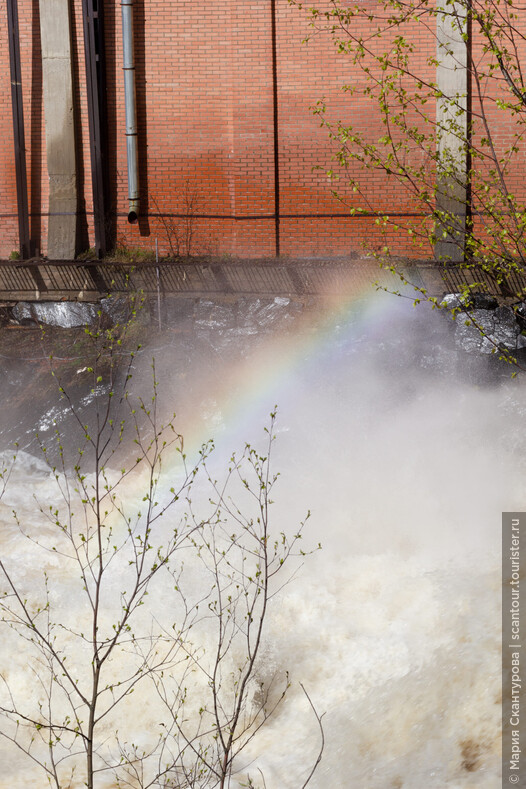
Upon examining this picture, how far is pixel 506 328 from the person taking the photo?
1292 centimetres

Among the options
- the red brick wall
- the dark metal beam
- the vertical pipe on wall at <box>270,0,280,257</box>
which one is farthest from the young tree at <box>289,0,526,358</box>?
the dark metal beam

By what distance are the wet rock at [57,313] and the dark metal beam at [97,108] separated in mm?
1048

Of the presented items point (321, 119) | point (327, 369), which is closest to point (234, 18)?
point (321, 119)

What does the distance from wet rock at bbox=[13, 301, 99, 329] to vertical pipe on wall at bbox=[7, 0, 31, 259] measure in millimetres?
985

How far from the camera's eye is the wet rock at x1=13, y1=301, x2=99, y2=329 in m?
13.9

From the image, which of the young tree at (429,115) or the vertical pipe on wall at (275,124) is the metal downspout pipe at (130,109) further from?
the young tree at (429,115)

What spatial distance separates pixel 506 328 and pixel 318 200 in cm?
399

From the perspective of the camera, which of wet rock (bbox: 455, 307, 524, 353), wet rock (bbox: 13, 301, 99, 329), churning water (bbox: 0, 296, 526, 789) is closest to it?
churning water (bbox: 0, 296, 526, 789)

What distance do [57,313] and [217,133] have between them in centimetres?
438

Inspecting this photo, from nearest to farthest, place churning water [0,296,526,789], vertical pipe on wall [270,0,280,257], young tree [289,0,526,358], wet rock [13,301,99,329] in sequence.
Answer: churning water [0,296,526,789] → young tree [289,0,526,358] → vertical pipe on wall [270,0,280,257] → wet rock [13,301,99,329]

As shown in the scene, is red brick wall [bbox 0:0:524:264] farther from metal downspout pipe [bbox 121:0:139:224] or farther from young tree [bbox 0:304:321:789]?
young tree [bbox 0:304:321:789]

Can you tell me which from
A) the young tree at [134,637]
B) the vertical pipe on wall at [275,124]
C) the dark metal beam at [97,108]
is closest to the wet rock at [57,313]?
the dark metal beam at [97,108]

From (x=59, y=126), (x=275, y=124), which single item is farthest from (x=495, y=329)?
(x=59, y=126)

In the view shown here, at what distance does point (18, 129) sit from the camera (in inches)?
544
